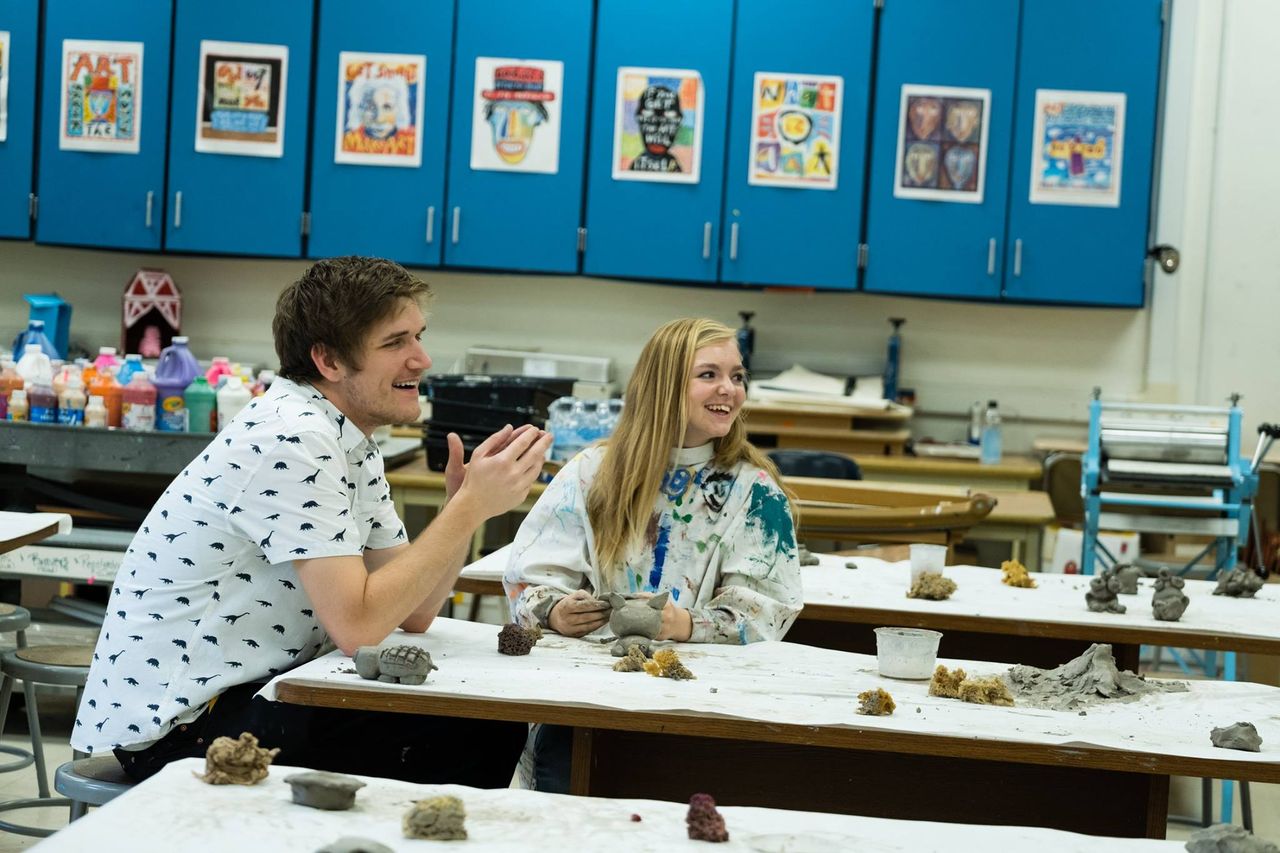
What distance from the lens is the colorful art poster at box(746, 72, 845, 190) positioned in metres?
6.27

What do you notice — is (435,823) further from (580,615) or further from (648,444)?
(648,444)

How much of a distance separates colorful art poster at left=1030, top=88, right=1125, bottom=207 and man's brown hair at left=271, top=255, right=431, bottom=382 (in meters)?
4.46

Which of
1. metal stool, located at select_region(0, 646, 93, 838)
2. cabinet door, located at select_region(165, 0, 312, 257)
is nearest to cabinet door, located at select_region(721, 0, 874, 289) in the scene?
cabinet door, located at select_region(165, 0, 312, 257)

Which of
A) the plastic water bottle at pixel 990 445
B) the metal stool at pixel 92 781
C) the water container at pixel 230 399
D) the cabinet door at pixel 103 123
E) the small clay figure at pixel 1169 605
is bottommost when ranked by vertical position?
the metal stool at pixel 92 781

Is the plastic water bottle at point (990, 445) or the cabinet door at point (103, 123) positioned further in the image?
the cabinet door at point (103, 123)

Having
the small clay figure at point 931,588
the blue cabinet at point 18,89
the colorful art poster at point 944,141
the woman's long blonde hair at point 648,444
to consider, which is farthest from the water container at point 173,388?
the colorful art poster at point 944,141

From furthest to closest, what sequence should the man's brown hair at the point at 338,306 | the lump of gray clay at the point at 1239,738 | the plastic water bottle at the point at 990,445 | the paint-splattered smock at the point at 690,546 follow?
1. the plastic water bottle at the point at 990,445
2. the paint-splattered smock at the point at 690,546
3. the man's brown hair at the point at 338,306
4. the lump of gray clay at the point at 1239,738

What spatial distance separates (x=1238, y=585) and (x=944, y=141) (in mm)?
3156

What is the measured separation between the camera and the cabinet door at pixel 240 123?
641cm

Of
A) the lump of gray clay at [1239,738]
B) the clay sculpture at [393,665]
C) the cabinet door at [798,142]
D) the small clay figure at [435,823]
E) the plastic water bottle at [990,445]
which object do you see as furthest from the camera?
the cabinet door at [798,142]

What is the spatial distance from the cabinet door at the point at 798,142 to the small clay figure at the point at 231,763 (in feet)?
16.0

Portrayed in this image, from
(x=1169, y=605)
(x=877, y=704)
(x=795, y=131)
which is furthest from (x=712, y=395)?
(x=795, y=131)

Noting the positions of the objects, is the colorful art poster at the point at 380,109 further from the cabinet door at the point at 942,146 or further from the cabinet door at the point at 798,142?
the cabinet door at the point at 942,146

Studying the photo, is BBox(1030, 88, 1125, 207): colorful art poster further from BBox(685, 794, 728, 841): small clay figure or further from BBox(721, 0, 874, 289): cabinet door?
BBox(685, 794, 728, 841): small clay figure
